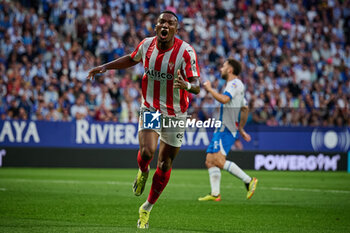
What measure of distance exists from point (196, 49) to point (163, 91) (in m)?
16.4

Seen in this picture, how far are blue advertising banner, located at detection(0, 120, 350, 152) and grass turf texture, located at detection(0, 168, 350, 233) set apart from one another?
2425 millimetres

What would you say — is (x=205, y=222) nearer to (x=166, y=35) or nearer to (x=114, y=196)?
(x=166, y=35)

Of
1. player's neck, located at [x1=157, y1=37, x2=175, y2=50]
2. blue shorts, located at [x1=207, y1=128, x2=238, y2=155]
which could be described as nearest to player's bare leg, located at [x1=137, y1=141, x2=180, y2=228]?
Answer: player's neck, located at [x1=157, y1=37, x2=175, y2=50]

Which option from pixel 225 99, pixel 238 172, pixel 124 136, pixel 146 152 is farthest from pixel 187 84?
pixel 124 136

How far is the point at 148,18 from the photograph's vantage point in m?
23.8

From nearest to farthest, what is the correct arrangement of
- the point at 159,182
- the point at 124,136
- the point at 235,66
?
1. the point at 159,182
2. the point at 235,66
3. the point at 124,136

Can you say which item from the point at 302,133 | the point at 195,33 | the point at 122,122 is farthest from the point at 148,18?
the point at 302,133

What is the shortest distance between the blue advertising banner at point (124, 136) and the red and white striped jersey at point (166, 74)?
1155 centimetres

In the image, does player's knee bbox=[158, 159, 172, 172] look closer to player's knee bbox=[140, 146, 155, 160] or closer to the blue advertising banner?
player's knee bbox=[140, 146, 155, 160]

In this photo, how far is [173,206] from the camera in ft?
32.9

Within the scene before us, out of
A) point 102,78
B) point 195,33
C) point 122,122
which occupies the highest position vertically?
point 195,33

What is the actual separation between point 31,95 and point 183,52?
12305mm

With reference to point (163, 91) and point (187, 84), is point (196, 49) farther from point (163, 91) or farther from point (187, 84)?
point (187, 84)

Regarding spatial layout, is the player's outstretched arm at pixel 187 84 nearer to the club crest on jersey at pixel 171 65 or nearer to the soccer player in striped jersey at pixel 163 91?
the soccer player in striped jersey at pixel 163 91
